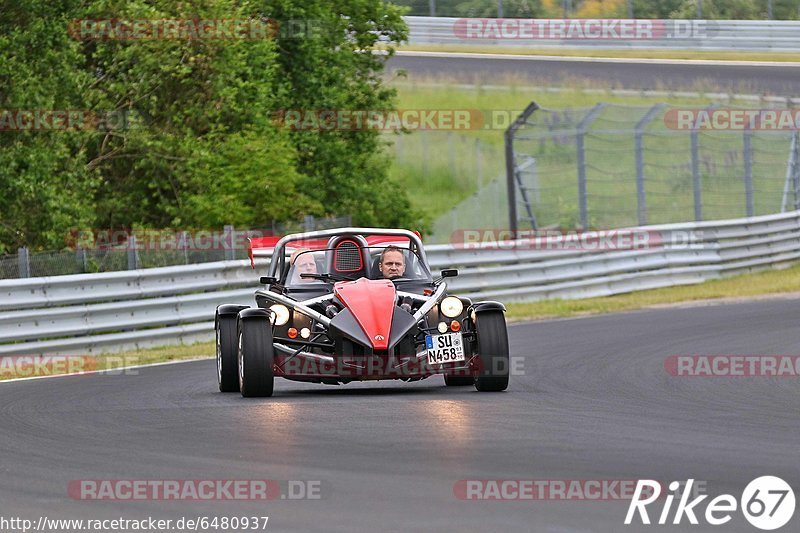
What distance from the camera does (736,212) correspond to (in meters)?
28.9

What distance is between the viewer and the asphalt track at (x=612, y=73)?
42438 mm

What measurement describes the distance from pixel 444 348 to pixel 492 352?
39 cm

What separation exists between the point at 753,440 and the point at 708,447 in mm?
389

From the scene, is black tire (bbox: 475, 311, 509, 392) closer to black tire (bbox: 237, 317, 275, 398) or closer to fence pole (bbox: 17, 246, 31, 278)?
black tire (bbox: 237, 317, 275, 398)

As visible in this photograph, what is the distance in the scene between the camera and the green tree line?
22.1 m

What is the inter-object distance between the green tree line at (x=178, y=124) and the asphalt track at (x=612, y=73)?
573 inches

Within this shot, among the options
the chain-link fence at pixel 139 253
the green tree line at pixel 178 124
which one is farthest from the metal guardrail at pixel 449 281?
the green tree line at pixel 178 124

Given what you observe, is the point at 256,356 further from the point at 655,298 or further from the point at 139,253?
the point at 655,298

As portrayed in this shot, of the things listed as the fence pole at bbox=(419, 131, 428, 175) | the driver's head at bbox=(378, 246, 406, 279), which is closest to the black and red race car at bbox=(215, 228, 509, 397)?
the driver's head at bbox=(378, 246, 406, 279)

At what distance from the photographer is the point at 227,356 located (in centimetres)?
1228

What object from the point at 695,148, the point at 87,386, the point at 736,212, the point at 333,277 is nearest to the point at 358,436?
the point at 333,277

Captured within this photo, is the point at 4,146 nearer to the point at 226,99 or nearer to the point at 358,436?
the point at 226,99

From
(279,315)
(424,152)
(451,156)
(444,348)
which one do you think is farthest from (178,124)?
(424,152)

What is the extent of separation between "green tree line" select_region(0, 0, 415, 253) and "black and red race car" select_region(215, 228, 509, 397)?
10.5 metres
